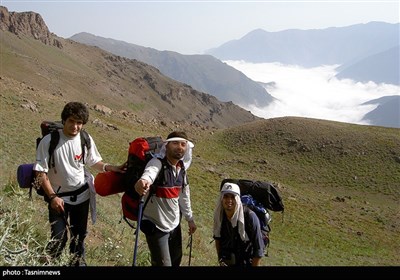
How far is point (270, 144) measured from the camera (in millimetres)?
45500

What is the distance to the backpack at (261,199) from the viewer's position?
590 centimetres

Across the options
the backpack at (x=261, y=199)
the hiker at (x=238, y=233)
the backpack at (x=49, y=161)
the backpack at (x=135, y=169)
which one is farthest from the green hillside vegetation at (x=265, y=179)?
the backpack at (x=261, y=199)

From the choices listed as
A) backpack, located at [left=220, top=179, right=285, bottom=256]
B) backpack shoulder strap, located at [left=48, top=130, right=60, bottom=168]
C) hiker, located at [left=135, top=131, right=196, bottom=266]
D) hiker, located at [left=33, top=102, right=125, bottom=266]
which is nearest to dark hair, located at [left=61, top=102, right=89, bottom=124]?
hiker, located at [left=33, top=102, right=125, bottom=266]

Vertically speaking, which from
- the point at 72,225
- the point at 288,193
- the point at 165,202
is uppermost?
the point at 165,202

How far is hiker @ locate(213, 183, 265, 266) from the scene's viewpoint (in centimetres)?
539

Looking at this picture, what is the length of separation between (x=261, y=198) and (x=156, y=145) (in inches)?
73.3

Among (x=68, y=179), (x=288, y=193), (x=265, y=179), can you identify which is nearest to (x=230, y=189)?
(x=68, y=179)

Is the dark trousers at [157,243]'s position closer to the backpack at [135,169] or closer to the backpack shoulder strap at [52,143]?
the backpack at [135,169]

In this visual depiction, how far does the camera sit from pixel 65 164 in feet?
16.8

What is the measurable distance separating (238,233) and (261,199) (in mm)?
788

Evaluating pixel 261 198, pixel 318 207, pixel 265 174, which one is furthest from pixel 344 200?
pixel 261 198

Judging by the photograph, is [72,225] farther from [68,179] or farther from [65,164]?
[65,164]
